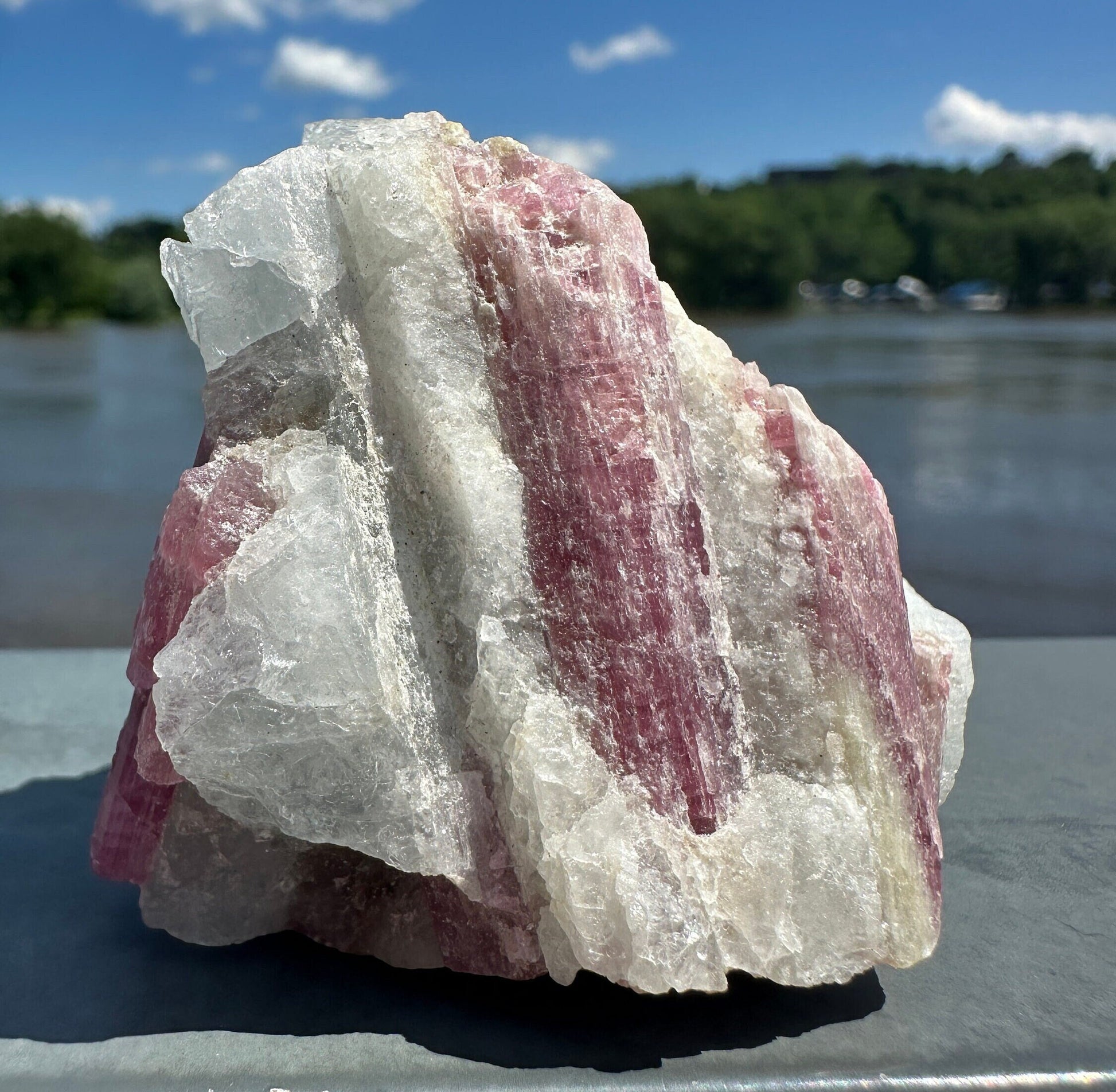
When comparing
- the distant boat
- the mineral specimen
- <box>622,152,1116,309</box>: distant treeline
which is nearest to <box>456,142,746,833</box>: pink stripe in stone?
the mineral specimen

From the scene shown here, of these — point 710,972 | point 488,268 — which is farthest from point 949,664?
point 488,268

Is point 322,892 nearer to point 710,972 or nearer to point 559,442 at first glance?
point 710,972

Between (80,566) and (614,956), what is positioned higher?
(614,956)

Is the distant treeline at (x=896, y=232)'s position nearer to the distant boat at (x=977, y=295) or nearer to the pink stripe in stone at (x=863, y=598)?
the distant boat at (x=977, y=295)

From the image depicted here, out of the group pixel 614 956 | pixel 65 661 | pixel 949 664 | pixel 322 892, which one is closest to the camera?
pixel 614 956

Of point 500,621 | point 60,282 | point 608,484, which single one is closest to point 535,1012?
point 500,621

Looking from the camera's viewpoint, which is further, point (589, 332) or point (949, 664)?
point (949, 664)
